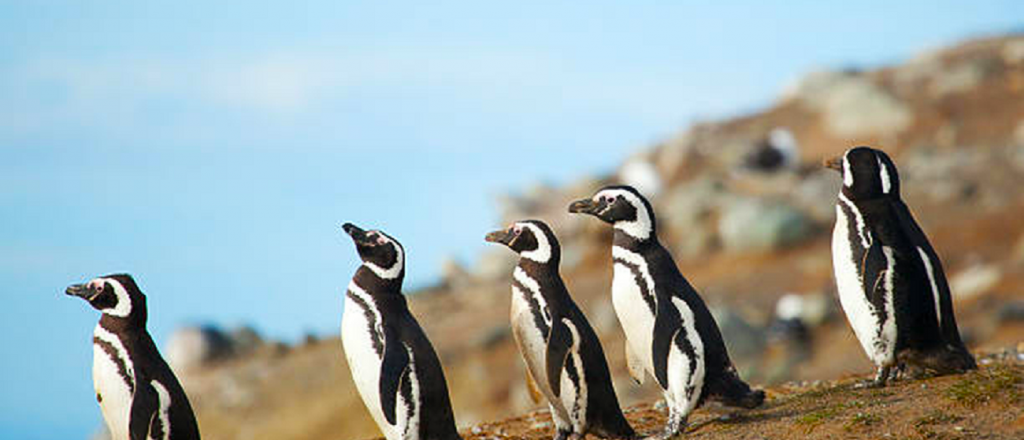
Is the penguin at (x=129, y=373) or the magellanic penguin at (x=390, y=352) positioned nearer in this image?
the penguin at (x=129, y=373)

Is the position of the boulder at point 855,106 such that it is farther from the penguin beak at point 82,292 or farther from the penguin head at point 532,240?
the penguin beak at point 82,292

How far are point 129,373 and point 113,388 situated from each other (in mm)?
Answer: 157

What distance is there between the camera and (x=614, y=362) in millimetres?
23328

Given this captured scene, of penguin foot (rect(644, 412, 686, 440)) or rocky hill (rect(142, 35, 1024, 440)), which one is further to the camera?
rocky hill (rect(142, 35, 1024, 440))

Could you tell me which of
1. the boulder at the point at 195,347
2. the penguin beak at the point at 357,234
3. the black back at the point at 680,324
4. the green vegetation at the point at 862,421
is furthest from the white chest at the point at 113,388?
the boulder at the point at 195,347

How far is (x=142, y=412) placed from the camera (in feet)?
28.3

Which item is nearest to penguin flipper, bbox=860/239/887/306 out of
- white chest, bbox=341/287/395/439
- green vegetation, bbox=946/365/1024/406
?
green vegetation, bbox=946/365/1024/406

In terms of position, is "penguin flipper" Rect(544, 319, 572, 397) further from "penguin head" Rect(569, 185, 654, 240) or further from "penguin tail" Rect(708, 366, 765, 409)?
"penguin tail" Rect(708, 366, 765, 409)

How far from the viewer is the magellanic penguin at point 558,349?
9.21 metres

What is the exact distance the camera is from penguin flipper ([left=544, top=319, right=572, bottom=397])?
9141mm

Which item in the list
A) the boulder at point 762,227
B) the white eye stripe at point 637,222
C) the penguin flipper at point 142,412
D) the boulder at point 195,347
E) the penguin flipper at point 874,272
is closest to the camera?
the penguin flipper at point 142,412

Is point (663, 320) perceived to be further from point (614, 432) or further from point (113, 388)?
point (113, 388)

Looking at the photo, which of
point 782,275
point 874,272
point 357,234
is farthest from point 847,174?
point 782,275

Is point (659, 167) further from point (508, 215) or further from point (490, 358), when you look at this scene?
point (490, 358)
